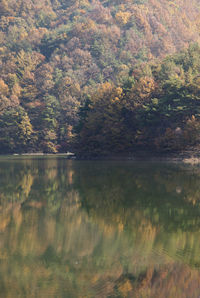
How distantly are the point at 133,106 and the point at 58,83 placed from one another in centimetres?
5618

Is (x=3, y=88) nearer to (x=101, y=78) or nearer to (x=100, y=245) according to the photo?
(x=101, y=78)

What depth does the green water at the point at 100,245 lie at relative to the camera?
29.6ft

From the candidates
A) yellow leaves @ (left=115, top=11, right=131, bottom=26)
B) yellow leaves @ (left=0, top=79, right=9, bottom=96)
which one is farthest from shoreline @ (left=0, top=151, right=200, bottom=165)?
yellow leaves @ (left=115, top=11, right=131, bottom=26)

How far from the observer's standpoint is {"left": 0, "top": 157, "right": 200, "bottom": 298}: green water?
29.6 ft

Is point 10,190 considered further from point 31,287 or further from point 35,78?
point 35,78

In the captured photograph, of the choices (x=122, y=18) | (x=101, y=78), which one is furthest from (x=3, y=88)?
(x=122, y=18)

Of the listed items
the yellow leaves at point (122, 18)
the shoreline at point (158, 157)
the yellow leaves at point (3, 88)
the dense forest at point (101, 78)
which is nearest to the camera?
the shoreline at point (158, 157)

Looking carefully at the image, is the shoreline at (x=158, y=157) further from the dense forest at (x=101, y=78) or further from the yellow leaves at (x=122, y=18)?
the yellow leaves at (x=122, y=18)

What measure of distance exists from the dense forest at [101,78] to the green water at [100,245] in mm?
37781

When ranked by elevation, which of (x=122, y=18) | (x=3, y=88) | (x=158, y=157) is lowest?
(x=158, y=157)

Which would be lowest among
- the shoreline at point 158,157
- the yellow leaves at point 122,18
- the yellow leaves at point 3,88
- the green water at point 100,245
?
the green water at point 100,245

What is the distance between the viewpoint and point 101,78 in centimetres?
12750

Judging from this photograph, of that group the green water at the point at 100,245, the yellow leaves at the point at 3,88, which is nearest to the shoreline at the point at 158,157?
the green water at the point at 100,245

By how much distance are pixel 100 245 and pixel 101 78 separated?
11753 centimetres
